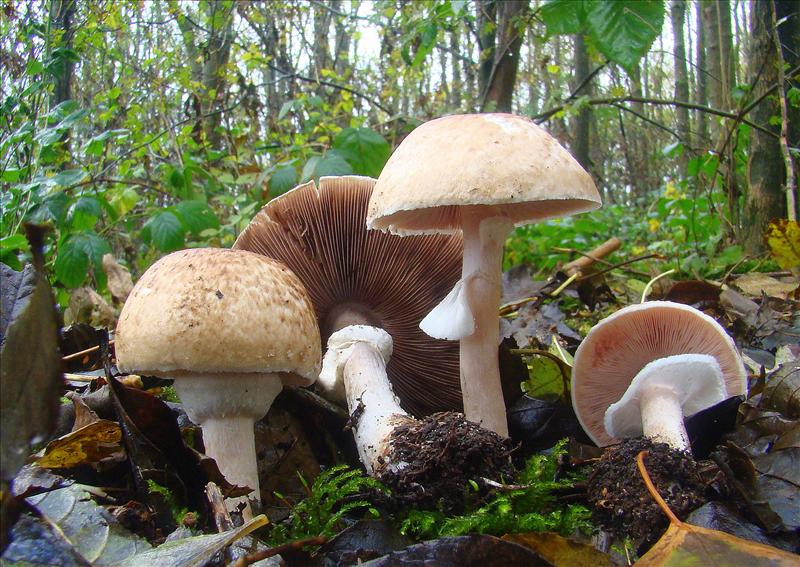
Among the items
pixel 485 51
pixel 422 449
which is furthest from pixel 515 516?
pixel 485 51

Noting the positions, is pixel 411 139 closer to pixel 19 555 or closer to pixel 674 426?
pixel 674 426

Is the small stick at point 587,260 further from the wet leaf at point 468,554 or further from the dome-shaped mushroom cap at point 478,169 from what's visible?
the wet leaf at point 468,554

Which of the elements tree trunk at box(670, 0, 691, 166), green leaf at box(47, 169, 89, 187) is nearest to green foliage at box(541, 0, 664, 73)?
green leaf at box(47, 169, 89, 187)

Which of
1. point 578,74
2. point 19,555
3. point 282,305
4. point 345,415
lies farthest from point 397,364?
point 578,74

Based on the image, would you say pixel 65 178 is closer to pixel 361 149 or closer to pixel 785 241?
pixel 361 149

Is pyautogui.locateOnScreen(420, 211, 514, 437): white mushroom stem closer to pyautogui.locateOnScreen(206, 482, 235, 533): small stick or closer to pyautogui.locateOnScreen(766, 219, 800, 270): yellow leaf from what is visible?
pyautogui.locateOnScreen(206, 482, 235, 533): small stick

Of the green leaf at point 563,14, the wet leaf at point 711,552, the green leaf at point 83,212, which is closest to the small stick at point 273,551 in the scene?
the wet leaf at point 711,552
